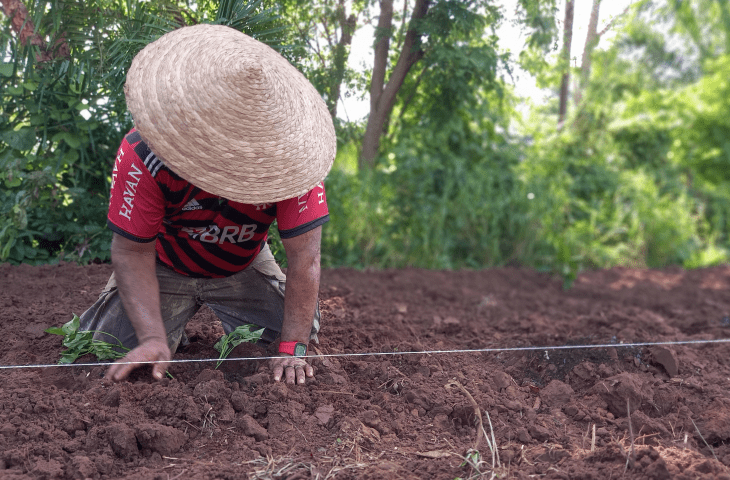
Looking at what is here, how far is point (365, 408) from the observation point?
6.74 ft

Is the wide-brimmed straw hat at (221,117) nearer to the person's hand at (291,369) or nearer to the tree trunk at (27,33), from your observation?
the person's hand at (291,369)

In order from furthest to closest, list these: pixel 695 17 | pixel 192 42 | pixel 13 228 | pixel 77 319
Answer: pixel 695 17 → pixel 13 228 → pixel 77 319 → pixel 192 42

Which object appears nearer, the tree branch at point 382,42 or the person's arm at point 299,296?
the person's arm at point 299,296

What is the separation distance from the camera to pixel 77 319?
2307mm

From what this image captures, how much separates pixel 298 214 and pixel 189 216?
1.37 ft

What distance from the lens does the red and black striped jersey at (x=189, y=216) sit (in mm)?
2045

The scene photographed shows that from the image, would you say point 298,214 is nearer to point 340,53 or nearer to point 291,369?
point 291,369

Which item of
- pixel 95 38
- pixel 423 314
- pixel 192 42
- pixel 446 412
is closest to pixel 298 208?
pixel 192 42

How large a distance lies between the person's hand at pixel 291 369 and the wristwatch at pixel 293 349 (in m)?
0.02

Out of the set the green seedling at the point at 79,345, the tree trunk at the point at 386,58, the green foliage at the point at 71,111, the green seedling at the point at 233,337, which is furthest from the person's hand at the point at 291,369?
the tree trunk at the point at 386,58

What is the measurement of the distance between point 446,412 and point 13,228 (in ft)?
7.06

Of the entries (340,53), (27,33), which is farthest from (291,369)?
(27,33)

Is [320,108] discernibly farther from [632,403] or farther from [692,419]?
[692,419]

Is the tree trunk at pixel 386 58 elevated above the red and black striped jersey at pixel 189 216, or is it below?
above
